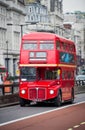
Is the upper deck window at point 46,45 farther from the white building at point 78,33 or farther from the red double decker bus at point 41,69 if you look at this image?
the white building at point 78,33

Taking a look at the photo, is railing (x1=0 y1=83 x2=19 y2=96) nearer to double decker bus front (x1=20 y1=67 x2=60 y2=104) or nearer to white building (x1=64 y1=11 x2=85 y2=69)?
double decker bus front (x1=20 y1=67 x2=60 y2=104)

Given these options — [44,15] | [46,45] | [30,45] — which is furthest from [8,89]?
[44,15]

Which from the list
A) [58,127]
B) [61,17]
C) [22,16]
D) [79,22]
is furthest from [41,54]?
[79,22]

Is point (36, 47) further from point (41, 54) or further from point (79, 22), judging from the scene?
point (79, 22)

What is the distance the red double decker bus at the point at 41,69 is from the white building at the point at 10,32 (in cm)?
6544

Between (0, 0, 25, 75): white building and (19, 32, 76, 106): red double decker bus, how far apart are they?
2576 inches

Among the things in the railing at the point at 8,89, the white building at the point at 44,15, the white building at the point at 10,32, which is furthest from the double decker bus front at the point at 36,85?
the white building at the point at 44,15

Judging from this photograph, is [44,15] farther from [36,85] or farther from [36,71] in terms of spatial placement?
[36,85]

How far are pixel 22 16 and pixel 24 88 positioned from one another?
278 feet

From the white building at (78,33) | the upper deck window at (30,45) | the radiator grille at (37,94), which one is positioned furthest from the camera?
the white building at (78,33)

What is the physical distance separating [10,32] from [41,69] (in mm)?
75254

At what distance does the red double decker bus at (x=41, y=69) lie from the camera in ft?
105

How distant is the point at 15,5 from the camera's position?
363 ft

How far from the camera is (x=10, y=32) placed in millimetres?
107375
